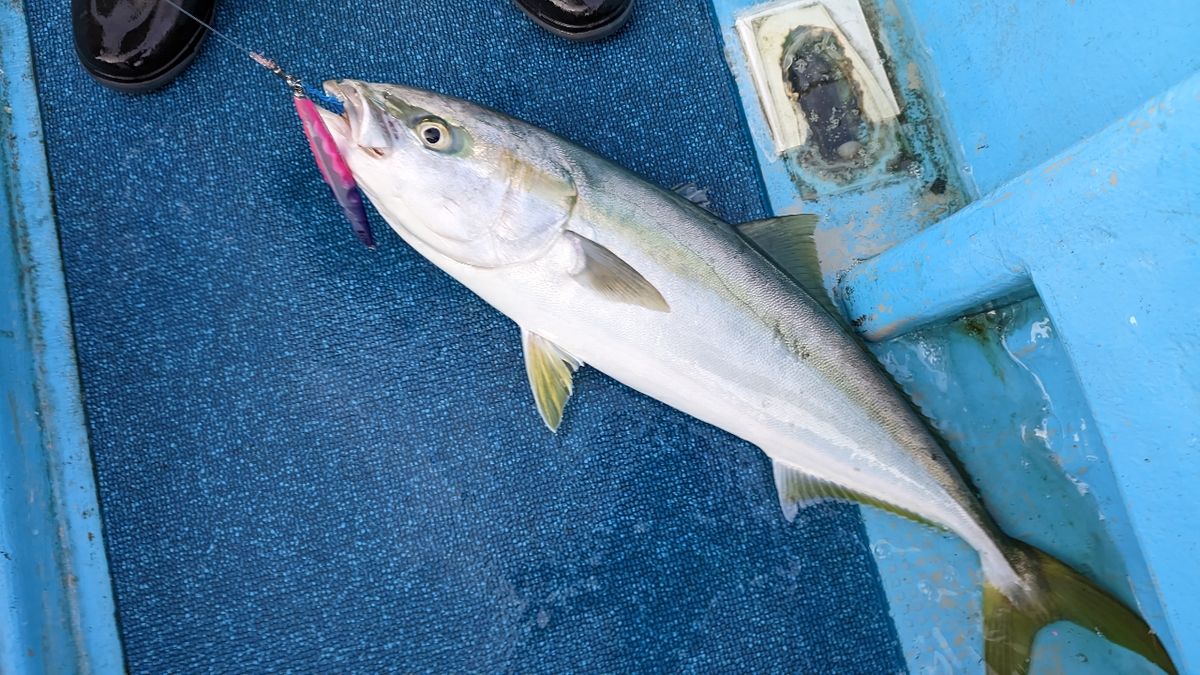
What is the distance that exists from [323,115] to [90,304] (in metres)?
1.03

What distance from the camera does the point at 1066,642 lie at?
1.89 metres

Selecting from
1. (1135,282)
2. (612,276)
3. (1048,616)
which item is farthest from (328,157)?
(1048,616)

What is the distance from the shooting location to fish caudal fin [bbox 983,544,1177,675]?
1.70 metres

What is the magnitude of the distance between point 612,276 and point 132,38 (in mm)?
1467

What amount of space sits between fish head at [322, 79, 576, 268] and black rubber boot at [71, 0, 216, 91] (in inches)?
30.6

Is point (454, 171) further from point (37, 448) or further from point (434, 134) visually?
point (37, 448)

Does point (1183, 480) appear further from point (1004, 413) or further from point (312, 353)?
point (312, 353)

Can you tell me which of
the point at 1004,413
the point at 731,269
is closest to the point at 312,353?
the point at 731,269

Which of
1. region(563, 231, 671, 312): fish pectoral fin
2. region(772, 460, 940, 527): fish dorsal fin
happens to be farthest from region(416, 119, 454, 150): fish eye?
region(772, 460, 940, 527): fish dorsal fin

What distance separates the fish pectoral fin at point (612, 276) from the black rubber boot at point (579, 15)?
2.51 ft

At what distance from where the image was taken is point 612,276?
1.63 meters

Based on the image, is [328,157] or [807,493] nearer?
[328,157]

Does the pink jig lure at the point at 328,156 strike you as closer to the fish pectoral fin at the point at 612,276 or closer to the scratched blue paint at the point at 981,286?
the fish pectoral fin at the point at 612,276

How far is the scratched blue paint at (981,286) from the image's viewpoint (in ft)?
5.16
